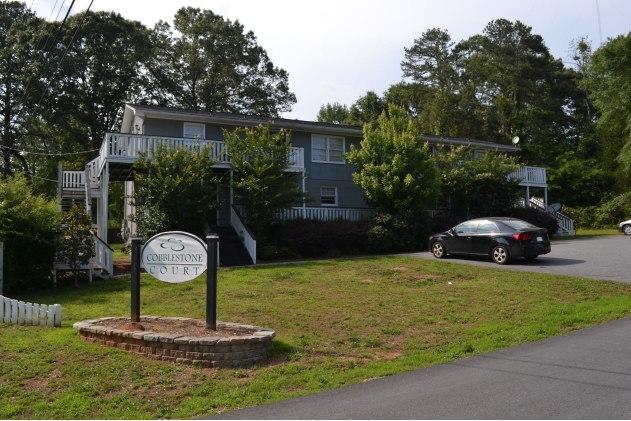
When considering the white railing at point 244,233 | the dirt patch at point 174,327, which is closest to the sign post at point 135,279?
the dirt patch at point 174,327

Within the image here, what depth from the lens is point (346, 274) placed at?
17.3 meters

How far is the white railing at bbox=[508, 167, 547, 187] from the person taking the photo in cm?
3398

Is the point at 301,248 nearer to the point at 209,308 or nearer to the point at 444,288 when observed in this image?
the point at 444,288

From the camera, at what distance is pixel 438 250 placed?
2139 centimetres

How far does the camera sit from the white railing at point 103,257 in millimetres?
18016

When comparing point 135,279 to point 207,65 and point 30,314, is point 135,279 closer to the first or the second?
point 30,314

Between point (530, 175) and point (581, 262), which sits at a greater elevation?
point (530, 175)

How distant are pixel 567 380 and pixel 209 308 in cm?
510

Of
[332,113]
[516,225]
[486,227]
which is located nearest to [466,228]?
[486,227]

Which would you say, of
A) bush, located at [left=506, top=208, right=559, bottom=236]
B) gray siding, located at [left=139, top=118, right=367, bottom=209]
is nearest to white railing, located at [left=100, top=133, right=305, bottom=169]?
gray siding, located at [left=139, top=118, right=367, bottom=209]

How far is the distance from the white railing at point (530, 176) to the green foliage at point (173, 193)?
1946cm

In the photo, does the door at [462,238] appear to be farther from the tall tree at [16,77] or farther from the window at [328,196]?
the tall tree at [16,77]

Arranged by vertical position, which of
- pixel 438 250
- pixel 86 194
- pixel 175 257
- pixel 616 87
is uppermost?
pixel 616 87

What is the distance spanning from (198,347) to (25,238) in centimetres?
997
